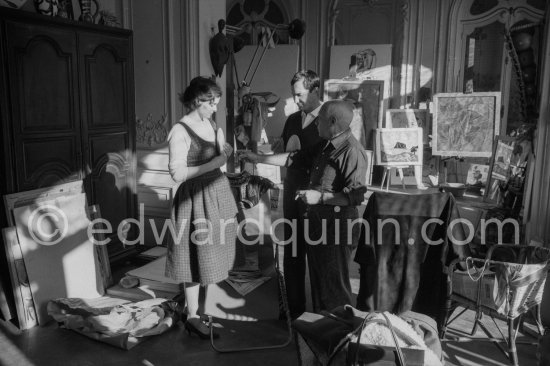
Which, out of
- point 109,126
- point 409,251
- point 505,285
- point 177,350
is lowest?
point 177,350

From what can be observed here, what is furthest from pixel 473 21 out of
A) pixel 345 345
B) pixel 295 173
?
pixel 345 345

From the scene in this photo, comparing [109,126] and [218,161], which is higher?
[109,126]

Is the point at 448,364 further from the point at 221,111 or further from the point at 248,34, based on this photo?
the point at 248,34

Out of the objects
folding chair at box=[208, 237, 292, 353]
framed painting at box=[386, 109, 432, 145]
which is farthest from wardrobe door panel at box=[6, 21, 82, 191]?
framed painting at box=[386, 109, 432, 145]

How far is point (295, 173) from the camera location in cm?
339

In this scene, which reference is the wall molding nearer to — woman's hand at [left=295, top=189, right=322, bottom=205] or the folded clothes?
the folded clothes

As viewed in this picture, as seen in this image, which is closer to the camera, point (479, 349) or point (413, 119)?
point (479, 349)

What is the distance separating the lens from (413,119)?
8367mm

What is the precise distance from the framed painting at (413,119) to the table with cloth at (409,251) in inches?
217

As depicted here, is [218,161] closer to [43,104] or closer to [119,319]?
[119,319]

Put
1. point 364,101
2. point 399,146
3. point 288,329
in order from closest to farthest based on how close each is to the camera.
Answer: point 288,329, point 399,146, point 364,101

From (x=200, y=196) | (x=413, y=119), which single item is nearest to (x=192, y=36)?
(x=200, y=196)

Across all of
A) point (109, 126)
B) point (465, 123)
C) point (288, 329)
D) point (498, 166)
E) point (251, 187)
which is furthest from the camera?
point (465, 123)

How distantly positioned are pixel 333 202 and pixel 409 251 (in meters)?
0.56
